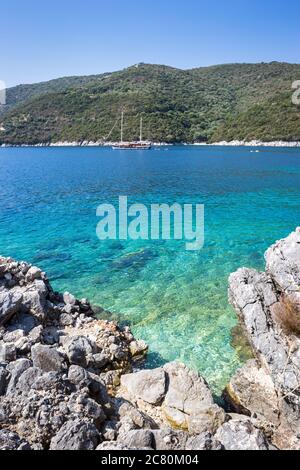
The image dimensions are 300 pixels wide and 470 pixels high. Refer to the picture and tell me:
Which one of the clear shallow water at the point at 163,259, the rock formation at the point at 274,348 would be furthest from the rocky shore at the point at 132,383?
the clear shallow water at the point at 163,259

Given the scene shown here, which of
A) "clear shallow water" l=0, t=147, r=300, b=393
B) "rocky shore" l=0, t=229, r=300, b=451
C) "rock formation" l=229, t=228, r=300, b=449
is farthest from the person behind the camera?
→ "clear shallow water" l=0, t=147, r=300, b=393

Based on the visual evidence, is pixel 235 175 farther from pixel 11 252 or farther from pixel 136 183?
pixel 11 252

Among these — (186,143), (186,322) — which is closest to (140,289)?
(186,322)

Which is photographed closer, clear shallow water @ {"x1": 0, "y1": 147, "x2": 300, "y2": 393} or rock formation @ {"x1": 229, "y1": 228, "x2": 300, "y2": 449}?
rock formation @ {"x1": 229, "y1": 228, "x2": 300, "y2": 449}

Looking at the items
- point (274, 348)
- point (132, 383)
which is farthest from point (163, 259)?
point (132, 383)

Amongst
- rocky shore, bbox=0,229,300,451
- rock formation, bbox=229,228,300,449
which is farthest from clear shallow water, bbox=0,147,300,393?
rocky shore, bbox=0,229,300,451

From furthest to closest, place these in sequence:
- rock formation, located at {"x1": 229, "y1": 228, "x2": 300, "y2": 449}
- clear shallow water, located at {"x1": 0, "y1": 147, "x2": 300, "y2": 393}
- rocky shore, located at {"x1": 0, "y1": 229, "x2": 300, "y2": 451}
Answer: clear shallow water, located at {"x1": 0, "y1": 147, "x2": 300, "y2": 393}
rock formation, located at {"x1": 229, "y1": 228, "x2": 300, "y2": 449}
rocky shore, located at {"x1": 0, "y1": 229, "x2": 300, "y2": 451}

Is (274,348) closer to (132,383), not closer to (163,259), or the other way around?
(132,383)

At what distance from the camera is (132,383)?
865 cm

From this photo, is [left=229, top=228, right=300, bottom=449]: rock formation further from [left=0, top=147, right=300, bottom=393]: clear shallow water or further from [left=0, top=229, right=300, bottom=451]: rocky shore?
[left=0, top=147, right=300, bottom=393]: clear shallow water

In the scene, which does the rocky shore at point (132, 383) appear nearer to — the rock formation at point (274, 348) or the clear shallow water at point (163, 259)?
the rock formation at point (274, 348)

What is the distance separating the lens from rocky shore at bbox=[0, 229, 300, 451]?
237 inches

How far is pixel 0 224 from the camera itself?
28.0 metres

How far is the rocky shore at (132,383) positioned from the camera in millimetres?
6023
